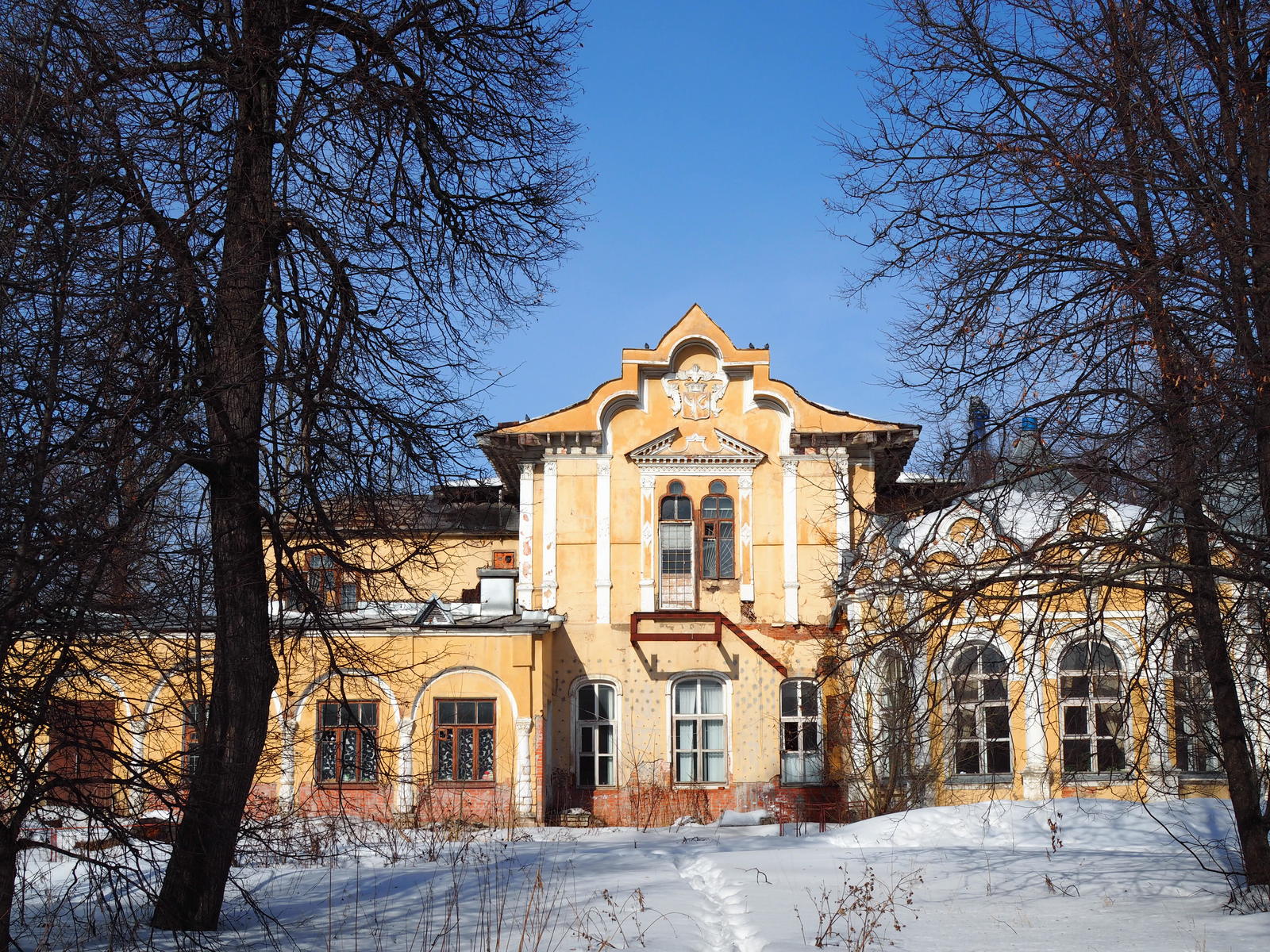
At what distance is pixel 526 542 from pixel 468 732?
13.8 ft

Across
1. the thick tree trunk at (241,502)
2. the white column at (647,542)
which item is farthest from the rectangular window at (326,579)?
the white column at (647,542)

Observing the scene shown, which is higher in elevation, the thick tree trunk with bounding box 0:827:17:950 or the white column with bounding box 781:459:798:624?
the white column with bounding box 781:459:798:624

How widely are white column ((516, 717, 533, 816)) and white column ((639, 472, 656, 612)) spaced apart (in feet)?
12.0

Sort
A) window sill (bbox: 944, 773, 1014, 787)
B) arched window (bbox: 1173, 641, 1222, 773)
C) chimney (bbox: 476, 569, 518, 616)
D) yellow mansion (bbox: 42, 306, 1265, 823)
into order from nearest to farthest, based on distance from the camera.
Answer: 1. arched window (bbox: 1173, 641, 1222, 773)
2. window sill (bbox: 944, 773, 1014, 787)
3. yellow mansion (bbox: 42, 306, 1265, 823)
4. chimney (bbox: 476, 569, 518, 616)

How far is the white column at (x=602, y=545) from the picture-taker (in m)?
23.2

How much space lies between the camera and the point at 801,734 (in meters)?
22.6

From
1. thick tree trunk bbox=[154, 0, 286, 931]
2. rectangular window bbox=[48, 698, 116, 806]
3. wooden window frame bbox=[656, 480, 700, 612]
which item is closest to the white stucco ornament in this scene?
wooden window frame bbox=[656, 480, 700, 612]

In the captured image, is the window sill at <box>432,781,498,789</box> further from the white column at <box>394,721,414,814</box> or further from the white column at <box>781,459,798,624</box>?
the white column at <box>781,459,798,624</box>

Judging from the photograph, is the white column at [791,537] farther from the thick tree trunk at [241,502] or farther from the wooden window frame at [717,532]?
the thick tree trunk at [241,502]

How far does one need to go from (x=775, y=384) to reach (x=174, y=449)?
18197mm

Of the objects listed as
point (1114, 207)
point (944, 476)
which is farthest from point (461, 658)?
point (1114, 207)

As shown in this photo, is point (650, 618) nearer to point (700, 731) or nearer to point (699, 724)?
point (699, 724)

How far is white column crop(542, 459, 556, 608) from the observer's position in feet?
76.2

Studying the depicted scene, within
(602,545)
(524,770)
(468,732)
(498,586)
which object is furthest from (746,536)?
(468,732)
